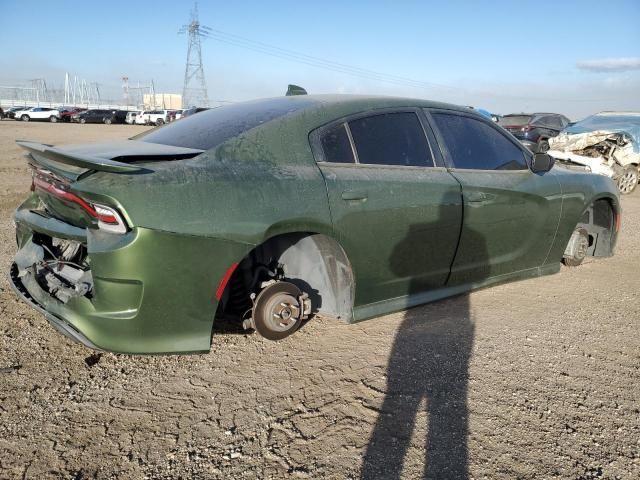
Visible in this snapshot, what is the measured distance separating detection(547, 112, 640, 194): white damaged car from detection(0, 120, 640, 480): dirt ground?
7660 millimetres

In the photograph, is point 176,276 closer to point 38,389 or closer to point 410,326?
point 38,389

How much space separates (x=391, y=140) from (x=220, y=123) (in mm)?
1093

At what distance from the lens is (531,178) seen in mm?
3949

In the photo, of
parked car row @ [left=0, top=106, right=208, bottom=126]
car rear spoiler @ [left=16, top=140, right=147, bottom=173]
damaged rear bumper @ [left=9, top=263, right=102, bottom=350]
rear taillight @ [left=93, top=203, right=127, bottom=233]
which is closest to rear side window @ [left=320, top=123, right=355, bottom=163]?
car rear spoiler @ [left=16, top=140, right=147, bottom=173]

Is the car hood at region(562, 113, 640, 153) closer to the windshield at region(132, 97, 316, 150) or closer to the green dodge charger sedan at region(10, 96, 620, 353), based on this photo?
the green dodge charger sedan at region(10, 96, 620, 353)

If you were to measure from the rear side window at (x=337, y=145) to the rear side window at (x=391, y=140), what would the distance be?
0.20 ft

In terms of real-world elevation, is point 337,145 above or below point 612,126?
below

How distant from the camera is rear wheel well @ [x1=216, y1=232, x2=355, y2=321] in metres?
2.98

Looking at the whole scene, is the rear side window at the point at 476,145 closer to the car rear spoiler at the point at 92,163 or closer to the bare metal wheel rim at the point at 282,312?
the bare metal wheel rim at the point at 282,312

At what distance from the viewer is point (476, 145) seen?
3744 mm

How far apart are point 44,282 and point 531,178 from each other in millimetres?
3444

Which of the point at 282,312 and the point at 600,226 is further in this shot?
the point at 600,226

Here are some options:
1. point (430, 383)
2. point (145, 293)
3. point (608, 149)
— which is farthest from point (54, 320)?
point (608, 149)

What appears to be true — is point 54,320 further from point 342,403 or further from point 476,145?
point 476,145
